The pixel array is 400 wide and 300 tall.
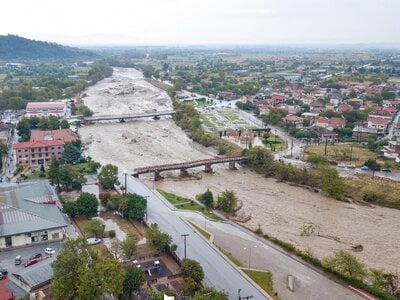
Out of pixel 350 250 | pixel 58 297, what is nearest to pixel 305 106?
pixel 350 250

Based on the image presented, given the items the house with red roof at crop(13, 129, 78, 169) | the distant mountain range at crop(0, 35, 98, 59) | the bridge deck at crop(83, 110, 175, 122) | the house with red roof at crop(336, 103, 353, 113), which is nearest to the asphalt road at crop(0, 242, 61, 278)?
the house with red roof at crop(13, 129, 78, 169)

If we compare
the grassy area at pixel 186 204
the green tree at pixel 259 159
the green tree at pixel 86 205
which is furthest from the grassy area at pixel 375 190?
the green tree at pixel 86 205

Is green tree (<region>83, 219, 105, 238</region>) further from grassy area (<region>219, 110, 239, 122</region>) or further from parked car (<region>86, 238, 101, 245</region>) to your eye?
grassy area (<region>219, 110, 239, 122</region>)

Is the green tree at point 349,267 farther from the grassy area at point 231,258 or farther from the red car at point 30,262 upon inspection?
the red car at point 30,262

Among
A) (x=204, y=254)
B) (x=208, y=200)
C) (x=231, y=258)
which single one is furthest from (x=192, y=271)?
(x=208, y=200)

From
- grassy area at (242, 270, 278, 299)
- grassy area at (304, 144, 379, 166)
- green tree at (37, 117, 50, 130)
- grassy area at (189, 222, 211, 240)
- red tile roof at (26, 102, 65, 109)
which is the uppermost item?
red tile roof at (26, 102, 65, 109)

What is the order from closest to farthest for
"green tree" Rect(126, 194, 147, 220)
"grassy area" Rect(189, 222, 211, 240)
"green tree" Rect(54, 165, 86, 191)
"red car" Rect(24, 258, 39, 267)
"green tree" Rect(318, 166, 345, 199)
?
"red car" Rect(24, 258, 39, 267) → "grassy area" Rect(189, 222, 211, 240) → "green tree" Rect(126, 194, 147, 220) → "green tree" Rect(54, 165, 86, 191) → "green tree" Rect(318, 166, 345, 199)

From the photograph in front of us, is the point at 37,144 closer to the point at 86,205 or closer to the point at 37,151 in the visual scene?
the point at 37,151
